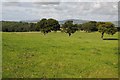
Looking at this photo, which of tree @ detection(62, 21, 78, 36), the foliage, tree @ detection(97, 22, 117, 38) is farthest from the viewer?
tree @ detection(62, 21, 78, 36)

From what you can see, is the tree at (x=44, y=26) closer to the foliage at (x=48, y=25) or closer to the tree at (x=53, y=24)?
the foliage at (x=48, y=25)

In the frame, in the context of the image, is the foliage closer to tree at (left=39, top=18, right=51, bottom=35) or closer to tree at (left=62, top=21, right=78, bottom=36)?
tree at (left=39, top=18, right=51, bottom=35)

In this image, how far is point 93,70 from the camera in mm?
20625

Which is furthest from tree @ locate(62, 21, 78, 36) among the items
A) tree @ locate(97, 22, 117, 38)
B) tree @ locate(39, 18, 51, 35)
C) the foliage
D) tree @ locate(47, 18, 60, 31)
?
tree @ locate(97, 22, 117, 38)

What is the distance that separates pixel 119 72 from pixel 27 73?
7.60 meters

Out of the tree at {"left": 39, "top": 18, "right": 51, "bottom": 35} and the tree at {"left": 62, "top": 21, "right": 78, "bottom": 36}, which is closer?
the tree at {"left": 39, "top": 18, "right": 51, "bottom": 35}

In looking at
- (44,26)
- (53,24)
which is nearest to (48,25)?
(44,26)

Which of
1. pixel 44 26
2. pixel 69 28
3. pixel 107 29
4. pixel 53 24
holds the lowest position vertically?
pixel 107 29

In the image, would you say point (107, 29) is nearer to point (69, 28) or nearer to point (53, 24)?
point (69, 28)

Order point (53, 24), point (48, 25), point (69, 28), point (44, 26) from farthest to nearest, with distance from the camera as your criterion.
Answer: point (69, 28) → point (44, 26) → point (53, 24) → point (48, 25)

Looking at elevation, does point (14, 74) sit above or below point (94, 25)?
below

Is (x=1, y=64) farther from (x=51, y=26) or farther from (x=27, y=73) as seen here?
(x=51, y=26)

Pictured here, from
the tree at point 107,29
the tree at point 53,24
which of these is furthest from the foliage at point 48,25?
the tree at point 107,29

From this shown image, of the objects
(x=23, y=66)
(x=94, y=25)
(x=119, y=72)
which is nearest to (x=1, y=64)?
(x=23, y=66)
